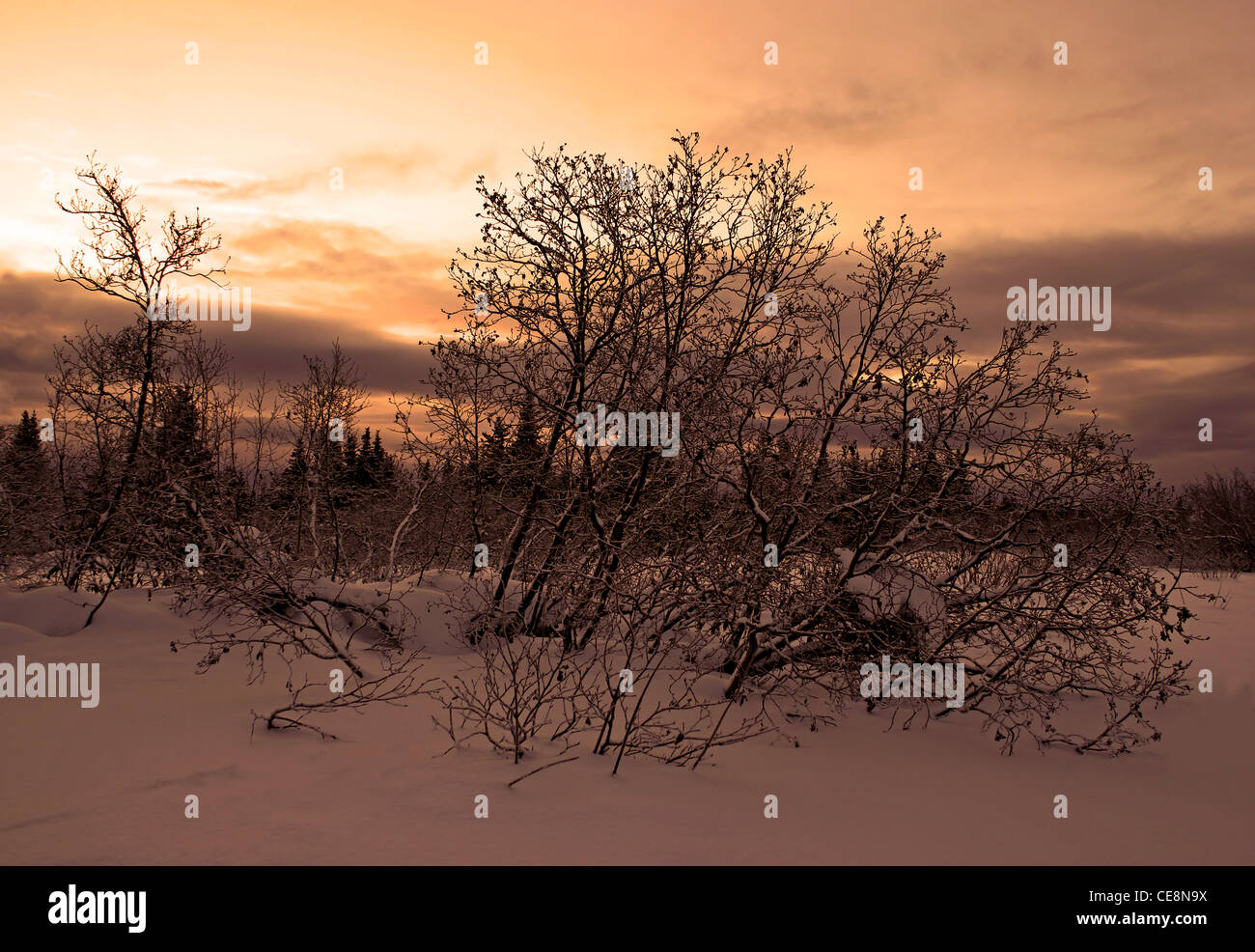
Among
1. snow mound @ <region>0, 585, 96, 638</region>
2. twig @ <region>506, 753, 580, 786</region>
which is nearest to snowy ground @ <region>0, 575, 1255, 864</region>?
twig @ <region>506, 753, 580, 786</region>

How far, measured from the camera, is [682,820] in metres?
5.46

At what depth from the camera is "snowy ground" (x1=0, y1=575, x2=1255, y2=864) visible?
15.7 ft

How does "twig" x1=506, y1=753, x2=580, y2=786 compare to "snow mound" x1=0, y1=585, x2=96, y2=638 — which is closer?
"twig" x1=506, y1=753, x2=580, y2=786

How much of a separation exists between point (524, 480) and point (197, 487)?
4205 mm

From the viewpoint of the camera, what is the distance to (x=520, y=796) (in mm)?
5629

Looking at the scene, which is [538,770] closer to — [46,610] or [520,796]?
[520,796]

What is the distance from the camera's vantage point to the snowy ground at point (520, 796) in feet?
15.7

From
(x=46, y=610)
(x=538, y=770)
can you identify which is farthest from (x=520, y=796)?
(x=46, y=610)

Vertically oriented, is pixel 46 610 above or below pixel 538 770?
above

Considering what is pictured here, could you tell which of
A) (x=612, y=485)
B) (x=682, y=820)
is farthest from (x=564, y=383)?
(x=682, y=820)

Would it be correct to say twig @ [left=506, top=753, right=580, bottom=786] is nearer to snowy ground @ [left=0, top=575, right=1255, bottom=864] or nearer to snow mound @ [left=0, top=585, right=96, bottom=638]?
snowy ground @ [left=0, top=575, right=1255, bottom=864]

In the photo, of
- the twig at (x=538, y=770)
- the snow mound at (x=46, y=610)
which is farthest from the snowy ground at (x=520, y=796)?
the snow mound at (x=46, y=610)

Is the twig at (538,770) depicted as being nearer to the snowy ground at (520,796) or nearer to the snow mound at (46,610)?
the snowy ground at (520,796)

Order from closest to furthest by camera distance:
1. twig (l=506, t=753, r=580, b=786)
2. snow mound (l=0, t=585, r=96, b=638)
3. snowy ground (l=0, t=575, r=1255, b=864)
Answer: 1. snowy ground (l=0, t=575, r=1255, b=864)
2. twig (l=506, t=753, r=580, b=786)
3. snow mound (l=0, t=585, r=96, b=638)
